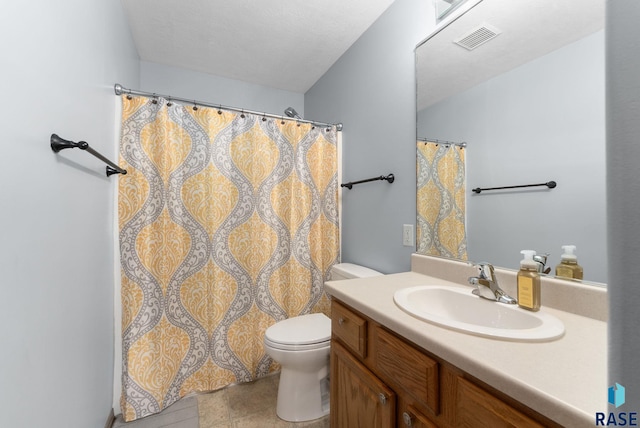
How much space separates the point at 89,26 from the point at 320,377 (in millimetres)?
2043

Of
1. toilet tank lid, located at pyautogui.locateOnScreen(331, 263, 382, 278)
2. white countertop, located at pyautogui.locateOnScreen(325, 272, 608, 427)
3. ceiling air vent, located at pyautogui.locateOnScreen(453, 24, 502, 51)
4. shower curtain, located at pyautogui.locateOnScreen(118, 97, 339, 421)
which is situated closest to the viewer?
white countertop, located at pyautogui.locateOnScreen(325, 272, 608, 427)

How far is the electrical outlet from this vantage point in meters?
1.45

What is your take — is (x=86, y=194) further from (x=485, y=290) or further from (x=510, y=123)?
(x=510, y=123)

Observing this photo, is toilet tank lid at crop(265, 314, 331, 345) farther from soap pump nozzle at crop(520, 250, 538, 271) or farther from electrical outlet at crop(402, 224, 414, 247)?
soap pump nozzle at crop(520, 250, 538, 271)

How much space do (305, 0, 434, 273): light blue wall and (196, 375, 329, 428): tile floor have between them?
3.37ft

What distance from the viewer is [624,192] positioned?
26cm

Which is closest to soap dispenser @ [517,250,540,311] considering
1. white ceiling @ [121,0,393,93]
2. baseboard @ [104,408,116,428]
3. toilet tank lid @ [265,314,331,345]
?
toilet tank lid @ [265,314,331,345]

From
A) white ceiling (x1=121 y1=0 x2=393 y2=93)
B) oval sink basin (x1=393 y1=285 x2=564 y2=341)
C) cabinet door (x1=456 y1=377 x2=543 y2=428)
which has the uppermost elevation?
white ceiling (x1=121 y1=0 x2=393 y2=93)

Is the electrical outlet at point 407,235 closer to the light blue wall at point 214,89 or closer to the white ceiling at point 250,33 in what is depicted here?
the white ceiling at point 250,33

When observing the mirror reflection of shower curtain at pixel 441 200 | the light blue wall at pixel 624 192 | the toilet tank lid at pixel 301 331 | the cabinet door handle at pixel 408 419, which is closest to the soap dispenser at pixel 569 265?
the mirror reflection of shower curtain at pixel 441 200

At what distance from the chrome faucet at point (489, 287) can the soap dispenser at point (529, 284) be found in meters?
0.05

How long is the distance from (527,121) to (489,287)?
24.4 inches

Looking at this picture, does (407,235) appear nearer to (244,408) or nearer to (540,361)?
(540,361)

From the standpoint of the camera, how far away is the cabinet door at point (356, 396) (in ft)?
2.71
